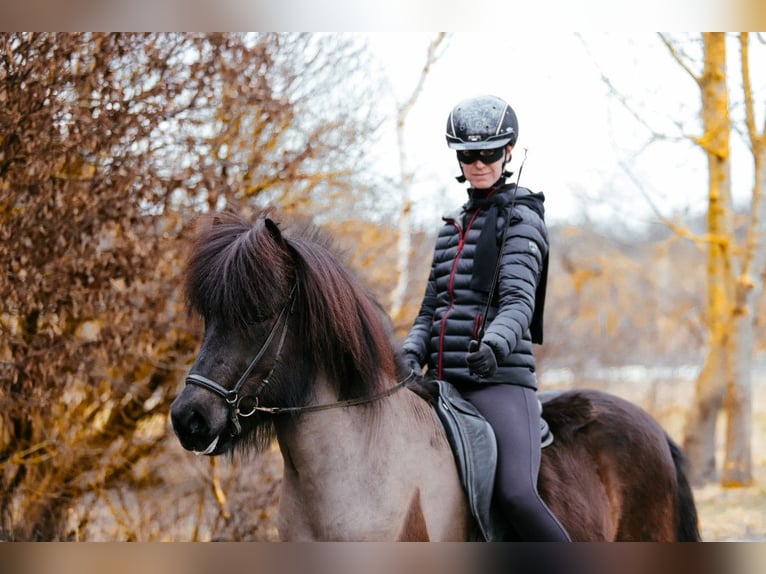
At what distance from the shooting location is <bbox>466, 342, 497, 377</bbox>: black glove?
3146 millimetres

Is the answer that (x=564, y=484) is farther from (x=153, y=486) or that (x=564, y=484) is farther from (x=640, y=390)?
(x=640, y=390)

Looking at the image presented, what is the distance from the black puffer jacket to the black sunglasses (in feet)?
0.43

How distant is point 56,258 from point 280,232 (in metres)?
3.36

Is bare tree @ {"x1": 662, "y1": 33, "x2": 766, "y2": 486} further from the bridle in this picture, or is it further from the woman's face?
the bridle

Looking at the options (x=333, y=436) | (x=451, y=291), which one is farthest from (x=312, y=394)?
(x=451, y=291)

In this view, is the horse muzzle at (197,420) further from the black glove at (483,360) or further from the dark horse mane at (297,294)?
the black glove at (483,360)

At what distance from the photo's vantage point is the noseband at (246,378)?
285 centimetres

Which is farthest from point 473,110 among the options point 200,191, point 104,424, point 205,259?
point 104,424

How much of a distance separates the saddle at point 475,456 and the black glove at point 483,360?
0.27 meters

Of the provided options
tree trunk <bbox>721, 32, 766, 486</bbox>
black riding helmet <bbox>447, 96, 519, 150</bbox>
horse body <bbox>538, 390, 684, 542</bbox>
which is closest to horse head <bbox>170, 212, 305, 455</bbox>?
black riding helmet <bbox>447, 96, 519, 150</bbox>

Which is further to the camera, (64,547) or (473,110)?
(64,547)

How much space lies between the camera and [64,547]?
5414 mm

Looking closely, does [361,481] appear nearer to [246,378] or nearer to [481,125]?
[246,378]

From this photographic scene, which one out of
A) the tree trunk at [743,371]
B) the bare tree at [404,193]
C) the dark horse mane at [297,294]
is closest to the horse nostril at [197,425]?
the dark horse mane at [297,294]
